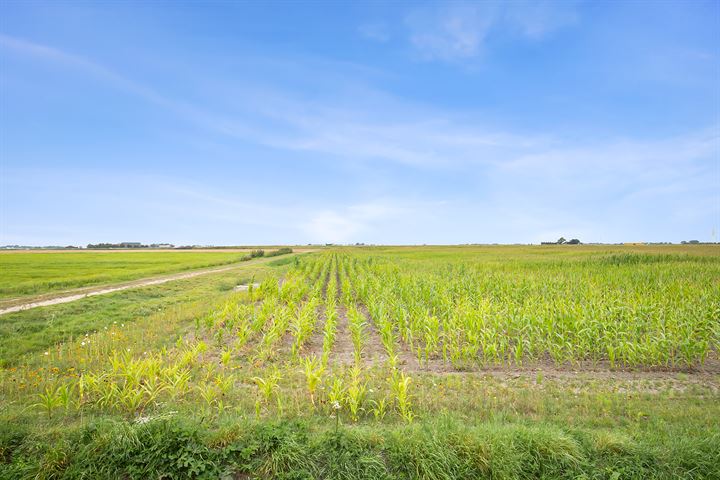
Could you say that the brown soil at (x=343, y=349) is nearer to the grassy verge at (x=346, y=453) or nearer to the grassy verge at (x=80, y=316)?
the grassy verge at (x=346, y=453)

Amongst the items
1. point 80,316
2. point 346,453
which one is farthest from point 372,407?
point 80,316

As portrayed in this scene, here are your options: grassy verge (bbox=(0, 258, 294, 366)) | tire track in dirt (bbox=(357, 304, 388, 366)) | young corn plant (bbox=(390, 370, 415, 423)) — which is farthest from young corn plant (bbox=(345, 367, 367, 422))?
grassy verge (bbox=(0, 258, 294, 366))

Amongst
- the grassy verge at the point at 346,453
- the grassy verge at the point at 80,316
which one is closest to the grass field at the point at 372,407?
the grassy verge at the point at 346,453

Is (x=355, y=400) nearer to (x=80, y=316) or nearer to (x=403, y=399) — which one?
(x=403, y=399)

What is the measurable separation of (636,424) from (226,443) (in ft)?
17.8

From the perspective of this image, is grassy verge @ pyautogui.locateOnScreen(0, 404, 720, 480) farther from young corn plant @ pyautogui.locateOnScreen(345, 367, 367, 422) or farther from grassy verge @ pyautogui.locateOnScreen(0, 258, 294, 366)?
grassy verge @ pyautogui.locateOnScreen(0, 258, 294, 366)

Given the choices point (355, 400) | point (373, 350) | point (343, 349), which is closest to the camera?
point (355, 400)

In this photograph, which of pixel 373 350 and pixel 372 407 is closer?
pixel 372 407

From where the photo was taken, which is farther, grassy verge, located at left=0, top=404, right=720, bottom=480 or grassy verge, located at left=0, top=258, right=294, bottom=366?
grassy verge, located at left=0, top=258, right=294, bottom=366

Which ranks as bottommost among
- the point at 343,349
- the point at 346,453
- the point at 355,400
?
the point at 343,349

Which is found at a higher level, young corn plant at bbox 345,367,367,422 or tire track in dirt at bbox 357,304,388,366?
young corn plant at bbox 345,367,367,422

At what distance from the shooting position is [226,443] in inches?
163

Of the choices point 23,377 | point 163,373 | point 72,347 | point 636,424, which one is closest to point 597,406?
point 636,424

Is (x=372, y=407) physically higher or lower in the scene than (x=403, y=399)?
lower
